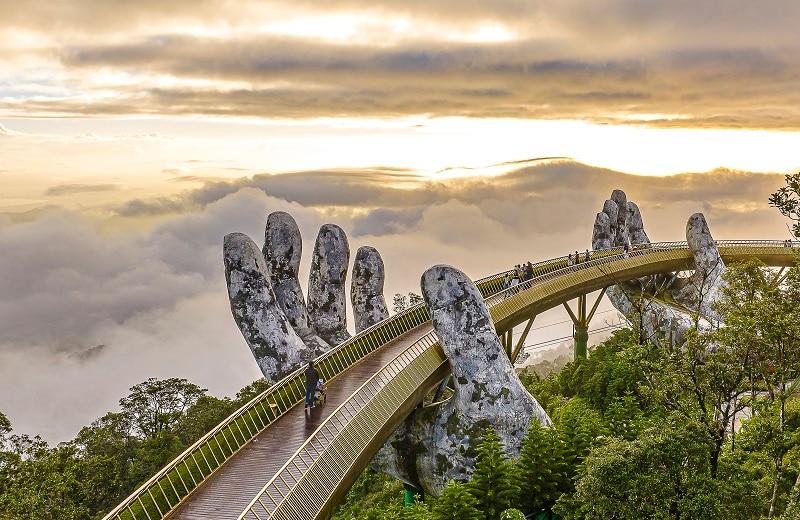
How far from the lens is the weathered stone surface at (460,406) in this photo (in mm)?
27047

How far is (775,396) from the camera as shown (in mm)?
22734

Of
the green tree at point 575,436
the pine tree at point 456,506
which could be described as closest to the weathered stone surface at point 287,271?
the green tree at point 575,436

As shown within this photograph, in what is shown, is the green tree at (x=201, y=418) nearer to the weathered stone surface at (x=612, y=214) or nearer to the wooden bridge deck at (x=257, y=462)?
the wooden bridge deck at (x=257, y=462)

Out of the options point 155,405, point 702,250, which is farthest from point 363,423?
point 702,250

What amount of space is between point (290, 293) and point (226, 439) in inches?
694

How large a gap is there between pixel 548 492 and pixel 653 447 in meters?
7.55

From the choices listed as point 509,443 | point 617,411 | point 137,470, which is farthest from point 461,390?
point 137,470

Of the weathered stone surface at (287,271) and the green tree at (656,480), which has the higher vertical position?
the weathered stone surface at (287,271)

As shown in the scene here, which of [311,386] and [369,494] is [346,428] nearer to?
[311,386]

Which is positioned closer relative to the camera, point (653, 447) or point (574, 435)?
point (653, 447)

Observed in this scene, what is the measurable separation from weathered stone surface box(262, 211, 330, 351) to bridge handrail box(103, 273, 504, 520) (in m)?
6.65

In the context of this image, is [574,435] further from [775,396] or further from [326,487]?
[326,487]

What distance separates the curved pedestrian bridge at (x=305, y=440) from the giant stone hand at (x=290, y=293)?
5.12 metres

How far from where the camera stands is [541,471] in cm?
2466
